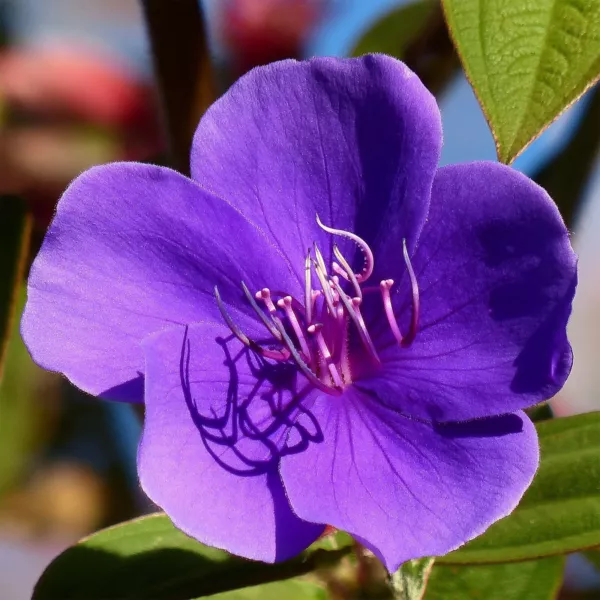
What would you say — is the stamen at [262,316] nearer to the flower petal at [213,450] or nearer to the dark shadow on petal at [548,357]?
the flower petal at [213,450]

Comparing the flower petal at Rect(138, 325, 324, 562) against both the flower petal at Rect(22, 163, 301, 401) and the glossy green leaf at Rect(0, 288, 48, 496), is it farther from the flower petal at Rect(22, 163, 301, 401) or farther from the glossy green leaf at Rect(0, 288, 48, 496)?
the glossy green leaf at Rect(0, 288, 48, 496)

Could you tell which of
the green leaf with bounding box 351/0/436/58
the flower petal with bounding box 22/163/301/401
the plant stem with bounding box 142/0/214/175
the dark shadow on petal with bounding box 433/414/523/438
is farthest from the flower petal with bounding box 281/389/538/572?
the green leaf with bounding box 351/0/436/58

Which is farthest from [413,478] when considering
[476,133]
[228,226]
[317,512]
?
[476,133]

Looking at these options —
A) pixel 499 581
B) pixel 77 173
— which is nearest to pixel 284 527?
pixel 499 581

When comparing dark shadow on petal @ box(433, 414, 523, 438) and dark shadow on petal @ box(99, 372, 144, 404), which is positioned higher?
dark shadow on petal @ box(99, 372, 144, 404)

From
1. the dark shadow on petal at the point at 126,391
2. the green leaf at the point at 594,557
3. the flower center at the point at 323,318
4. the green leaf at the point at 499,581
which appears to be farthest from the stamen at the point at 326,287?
the green leaf at the point at 594,557
